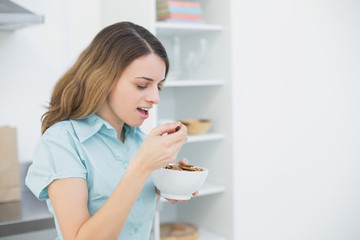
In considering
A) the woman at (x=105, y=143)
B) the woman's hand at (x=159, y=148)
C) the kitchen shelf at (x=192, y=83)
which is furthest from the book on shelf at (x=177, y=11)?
the woman's hand at (x=159, y=148)

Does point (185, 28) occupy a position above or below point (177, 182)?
above

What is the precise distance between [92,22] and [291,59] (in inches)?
47.1

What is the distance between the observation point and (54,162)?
3.48 feet

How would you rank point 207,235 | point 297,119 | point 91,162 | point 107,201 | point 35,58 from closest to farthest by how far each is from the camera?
point 107,201
point 91,162
point 35,58
point 207,235
point 297,119

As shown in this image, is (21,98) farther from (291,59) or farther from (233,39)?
(291,59)

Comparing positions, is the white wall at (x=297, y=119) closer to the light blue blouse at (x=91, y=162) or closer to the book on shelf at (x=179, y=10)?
the book on shelf at (x=179, y=10)

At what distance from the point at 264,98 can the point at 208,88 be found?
0.33m

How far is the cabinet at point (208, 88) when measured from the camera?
93.6 inches

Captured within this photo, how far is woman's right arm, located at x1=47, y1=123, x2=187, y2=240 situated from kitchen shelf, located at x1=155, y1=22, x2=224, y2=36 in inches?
50.8

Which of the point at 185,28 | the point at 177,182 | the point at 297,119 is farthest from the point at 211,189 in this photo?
the point at 177,182

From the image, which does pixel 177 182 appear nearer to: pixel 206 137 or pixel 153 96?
pixel 153 96

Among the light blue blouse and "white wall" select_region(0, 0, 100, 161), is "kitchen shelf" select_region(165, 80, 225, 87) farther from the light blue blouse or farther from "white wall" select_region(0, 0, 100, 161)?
the light blue blouse

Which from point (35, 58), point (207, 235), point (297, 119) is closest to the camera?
point (35, 58)

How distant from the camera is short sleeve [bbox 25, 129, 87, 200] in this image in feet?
3.44
